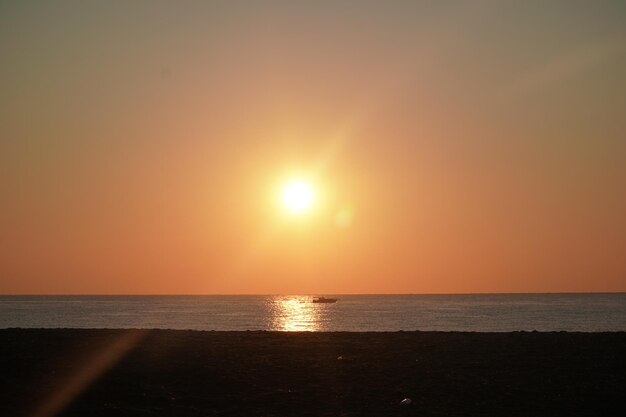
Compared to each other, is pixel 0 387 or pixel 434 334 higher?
pixel 434 334

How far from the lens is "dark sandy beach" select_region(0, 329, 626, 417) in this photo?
1675 cm

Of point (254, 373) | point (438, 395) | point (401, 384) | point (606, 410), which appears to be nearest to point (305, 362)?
point (254, 373)

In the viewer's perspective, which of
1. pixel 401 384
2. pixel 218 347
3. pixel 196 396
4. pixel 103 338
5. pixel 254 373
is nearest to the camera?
pixel 196 396

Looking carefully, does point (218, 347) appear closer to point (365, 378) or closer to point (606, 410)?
point (365, 378)

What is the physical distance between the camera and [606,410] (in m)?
16.5

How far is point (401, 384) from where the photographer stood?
19188 mm

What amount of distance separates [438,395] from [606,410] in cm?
395

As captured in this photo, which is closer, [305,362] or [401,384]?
[401,384]

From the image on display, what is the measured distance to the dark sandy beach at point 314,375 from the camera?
16.8m

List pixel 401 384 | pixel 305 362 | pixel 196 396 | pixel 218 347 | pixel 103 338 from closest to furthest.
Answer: pixel 196 396 → pixel 401 384 → pixel 305 362 → pixel 218 347 → pixel 103 338

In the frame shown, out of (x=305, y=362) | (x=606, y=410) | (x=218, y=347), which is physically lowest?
(x=606, y=410)

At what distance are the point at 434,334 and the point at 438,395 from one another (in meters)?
12.0

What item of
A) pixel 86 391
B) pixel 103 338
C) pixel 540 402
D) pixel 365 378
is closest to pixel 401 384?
pixel 365 378

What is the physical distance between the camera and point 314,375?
20.7 metres
